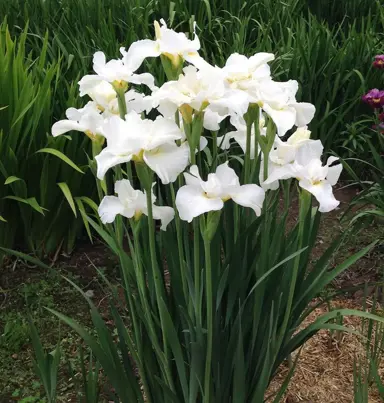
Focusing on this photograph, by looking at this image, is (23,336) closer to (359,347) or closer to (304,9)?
(359,347)

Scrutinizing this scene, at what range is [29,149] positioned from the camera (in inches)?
83.4

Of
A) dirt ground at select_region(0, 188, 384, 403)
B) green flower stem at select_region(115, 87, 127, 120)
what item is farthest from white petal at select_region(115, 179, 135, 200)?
dirt ground at select_region(0, 188, 384, 403)

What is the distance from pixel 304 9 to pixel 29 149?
2.76m

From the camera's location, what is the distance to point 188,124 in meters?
1.00

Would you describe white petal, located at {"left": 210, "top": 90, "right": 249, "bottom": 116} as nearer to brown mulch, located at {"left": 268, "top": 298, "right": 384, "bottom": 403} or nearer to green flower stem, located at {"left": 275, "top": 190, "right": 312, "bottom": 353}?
green flower stem, located at {"left": 275, "top": 190, "right": 312, "bottom": 353}

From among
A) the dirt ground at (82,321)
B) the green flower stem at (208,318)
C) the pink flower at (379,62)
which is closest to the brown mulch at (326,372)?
the dirt ground at (82,321)

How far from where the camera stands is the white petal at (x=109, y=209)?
1.05 metres

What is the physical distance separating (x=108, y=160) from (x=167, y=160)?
0.09 meters

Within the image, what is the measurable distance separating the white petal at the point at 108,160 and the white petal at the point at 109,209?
12cm

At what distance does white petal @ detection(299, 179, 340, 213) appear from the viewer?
39.0 inches

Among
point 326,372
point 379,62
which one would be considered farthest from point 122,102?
point 379,62

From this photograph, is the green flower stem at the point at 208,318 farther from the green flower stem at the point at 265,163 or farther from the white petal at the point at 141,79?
the white petal at the point at 141,79

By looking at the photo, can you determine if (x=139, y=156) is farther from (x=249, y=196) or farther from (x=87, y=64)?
(x=87, y=64)

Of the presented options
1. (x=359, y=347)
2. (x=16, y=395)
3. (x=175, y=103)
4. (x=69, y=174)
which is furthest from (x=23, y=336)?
(x=175, y=103)
